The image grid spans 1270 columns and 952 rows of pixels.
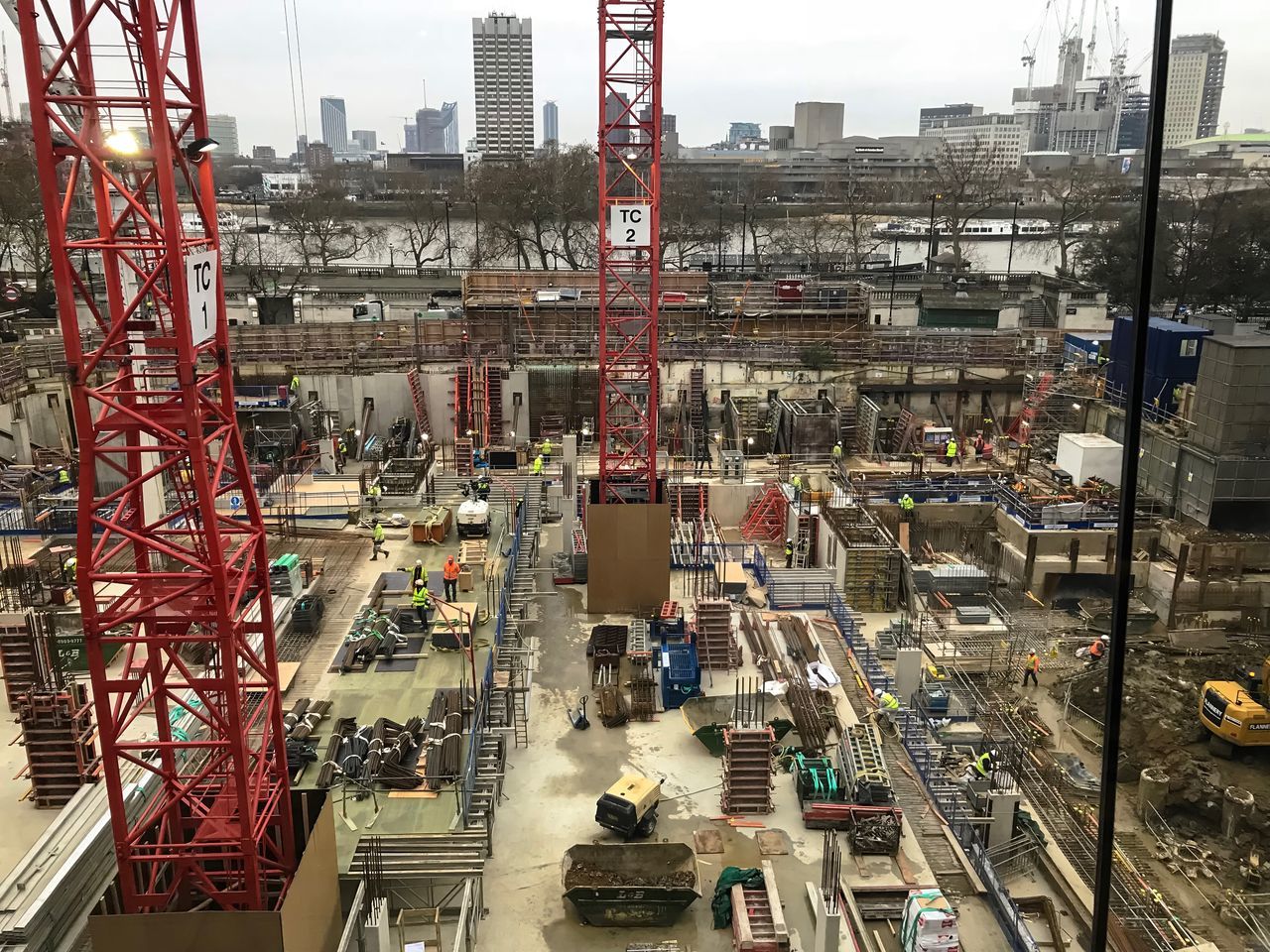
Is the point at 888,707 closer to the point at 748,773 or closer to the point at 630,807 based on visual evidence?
the point at 748,773

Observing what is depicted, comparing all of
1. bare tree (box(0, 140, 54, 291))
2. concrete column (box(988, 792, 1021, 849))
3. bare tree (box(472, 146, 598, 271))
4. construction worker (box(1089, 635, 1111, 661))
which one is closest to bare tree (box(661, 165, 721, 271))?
bare tree (box(472, 146, 598, 271))

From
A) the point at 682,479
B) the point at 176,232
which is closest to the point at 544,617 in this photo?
the point at 682,479

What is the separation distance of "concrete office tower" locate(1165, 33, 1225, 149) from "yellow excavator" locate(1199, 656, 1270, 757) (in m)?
14.1

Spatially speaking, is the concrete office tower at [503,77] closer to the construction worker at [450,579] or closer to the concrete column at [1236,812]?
the construction worker at [450,579]

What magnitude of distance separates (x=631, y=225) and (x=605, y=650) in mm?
8489

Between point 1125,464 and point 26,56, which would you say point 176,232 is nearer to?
point 26,56

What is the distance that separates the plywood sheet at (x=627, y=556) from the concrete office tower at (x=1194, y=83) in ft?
55.4

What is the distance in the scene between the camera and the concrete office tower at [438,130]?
10829 cm

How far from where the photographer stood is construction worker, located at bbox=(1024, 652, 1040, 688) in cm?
1855

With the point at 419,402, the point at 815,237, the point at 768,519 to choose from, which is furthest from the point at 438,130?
the point at 768,519

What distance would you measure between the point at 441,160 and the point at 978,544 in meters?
→ 81.1

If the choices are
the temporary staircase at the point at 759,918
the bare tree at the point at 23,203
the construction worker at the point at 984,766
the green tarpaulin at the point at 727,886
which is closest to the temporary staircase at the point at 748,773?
the green tarpaulin at the point at 727,886

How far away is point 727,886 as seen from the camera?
1224cm

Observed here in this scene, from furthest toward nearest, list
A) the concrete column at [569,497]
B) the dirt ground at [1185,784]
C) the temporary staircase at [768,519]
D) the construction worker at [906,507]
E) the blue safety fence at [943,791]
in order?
1. the temporary staircase at [768,519]
2. the construction worker at [906,507]
3. the concrete column at [569,497]
4. the dirt ground at [1185,784]
5. the blue safety fence at [943,791]
